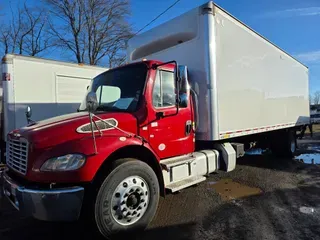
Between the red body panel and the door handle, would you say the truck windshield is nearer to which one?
the red body panel

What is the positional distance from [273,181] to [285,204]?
1630 millimetres

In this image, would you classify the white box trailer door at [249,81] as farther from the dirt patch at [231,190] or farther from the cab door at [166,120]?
the dirt patch at [231,190]

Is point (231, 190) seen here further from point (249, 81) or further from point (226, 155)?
point (249, 81)

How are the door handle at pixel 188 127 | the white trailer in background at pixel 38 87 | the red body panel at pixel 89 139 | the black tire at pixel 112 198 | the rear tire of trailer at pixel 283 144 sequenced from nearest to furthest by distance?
1. the red body panel at pixel 89 139
2. the black tire at pixel 112 198
3. the door handle at pixel 188 127
4. the white trailer in background at pixel 38 87
5. the rear tire of trailer at pixel 283 144

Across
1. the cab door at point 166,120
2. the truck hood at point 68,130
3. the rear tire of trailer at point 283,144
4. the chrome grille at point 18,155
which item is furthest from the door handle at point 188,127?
the rear tire of trailer at point 283,144

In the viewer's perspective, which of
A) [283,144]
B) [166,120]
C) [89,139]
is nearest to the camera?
[89,139]

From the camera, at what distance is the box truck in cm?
308

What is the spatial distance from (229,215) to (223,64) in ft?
9.38

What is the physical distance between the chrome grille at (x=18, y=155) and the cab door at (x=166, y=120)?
1727 millimetres

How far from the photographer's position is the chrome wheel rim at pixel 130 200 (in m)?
3.35

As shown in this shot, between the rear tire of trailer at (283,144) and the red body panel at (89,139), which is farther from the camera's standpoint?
the rear tire of trailer at (283,144)

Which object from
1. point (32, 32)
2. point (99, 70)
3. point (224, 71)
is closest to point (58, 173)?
point (224, 71)

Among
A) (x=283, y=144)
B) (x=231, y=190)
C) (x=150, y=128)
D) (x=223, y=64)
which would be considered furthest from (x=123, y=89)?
(x=283, y=144)

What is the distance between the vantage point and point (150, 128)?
411cm
